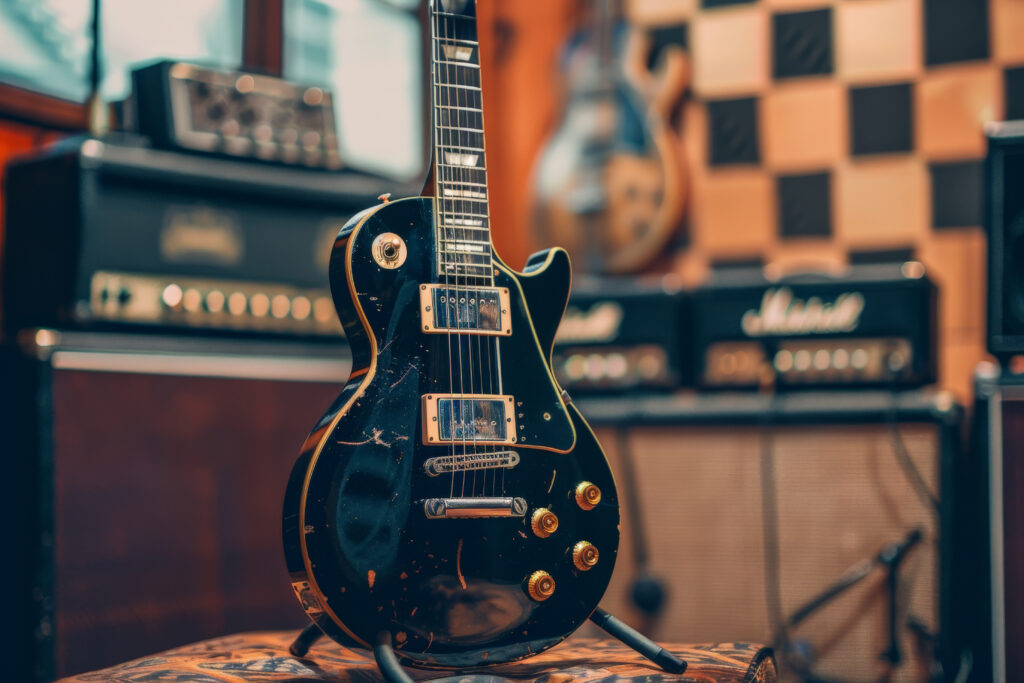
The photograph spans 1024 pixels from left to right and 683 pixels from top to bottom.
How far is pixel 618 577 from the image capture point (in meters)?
1.88

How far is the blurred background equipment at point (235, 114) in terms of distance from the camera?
1.61m

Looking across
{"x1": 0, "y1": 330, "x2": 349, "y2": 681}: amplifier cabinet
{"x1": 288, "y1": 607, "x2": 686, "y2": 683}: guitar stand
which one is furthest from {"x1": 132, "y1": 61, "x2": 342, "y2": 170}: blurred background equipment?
{"x1": 288, "y1": 607, "x2": 686, "y2": 683}: guitar stand

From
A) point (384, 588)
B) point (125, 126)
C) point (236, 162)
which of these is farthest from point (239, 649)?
point (125, 126)

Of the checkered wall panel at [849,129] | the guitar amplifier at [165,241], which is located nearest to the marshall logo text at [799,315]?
the checkered wall panel at [849,129]

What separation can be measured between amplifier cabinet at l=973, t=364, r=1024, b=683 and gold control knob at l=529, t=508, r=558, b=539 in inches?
33.5

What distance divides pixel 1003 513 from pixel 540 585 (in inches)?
34.5

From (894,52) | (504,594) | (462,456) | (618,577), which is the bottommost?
(618,577)

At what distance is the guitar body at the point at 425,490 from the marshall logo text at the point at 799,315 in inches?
31.8

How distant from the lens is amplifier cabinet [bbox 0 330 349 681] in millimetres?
1396

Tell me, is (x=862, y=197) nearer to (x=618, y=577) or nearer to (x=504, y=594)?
(x=618, y=577)

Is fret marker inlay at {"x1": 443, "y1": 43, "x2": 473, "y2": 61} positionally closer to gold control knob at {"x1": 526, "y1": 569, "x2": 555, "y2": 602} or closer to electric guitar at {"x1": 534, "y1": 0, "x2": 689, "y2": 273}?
gold control knob at {"x1": 526, "y1": 569, "x2": 555, "y2": 602}

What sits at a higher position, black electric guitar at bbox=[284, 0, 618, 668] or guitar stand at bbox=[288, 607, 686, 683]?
black electric guitar at bbox=[284, 0, 618, 668]

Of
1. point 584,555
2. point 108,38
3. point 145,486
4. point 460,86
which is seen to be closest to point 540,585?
point 584,555

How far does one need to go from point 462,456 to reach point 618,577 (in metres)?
0.93
